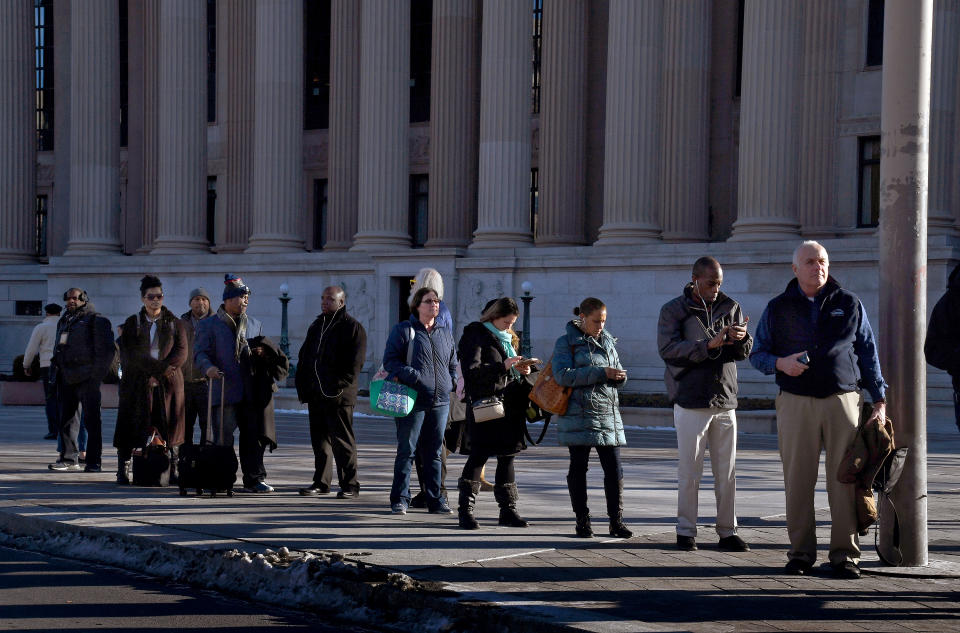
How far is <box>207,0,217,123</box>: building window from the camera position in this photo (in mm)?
42969

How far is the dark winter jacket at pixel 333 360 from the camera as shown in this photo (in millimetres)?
13438

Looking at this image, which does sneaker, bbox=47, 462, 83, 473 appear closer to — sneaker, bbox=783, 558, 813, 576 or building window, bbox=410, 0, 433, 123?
sneaker, bbox=783, 558, 813, 576

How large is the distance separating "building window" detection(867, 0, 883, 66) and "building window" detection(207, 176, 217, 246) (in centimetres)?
2103

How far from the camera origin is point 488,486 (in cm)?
1414

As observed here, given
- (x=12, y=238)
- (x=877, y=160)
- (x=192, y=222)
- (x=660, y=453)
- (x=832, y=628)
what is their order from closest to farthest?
(x=832, y=628) < (x=660, y=453) < (x=877, y=160) < (x=192, y=222) < (x=12, y=238)

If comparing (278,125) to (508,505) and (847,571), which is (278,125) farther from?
(847,571)

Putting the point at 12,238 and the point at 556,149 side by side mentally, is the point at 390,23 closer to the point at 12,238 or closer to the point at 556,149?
the point at 556,149

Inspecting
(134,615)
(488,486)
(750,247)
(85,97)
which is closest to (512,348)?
(488,486)

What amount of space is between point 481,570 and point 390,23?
89.0ft

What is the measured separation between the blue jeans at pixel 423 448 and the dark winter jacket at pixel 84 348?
5.10m

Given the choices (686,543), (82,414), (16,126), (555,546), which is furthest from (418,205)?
(686,543)

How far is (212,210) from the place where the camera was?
43594mm

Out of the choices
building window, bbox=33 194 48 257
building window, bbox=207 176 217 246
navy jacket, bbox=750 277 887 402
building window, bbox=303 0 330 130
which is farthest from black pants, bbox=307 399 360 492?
building window, bbox=33 194 48 257

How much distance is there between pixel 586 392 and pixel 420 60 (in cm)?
3055
